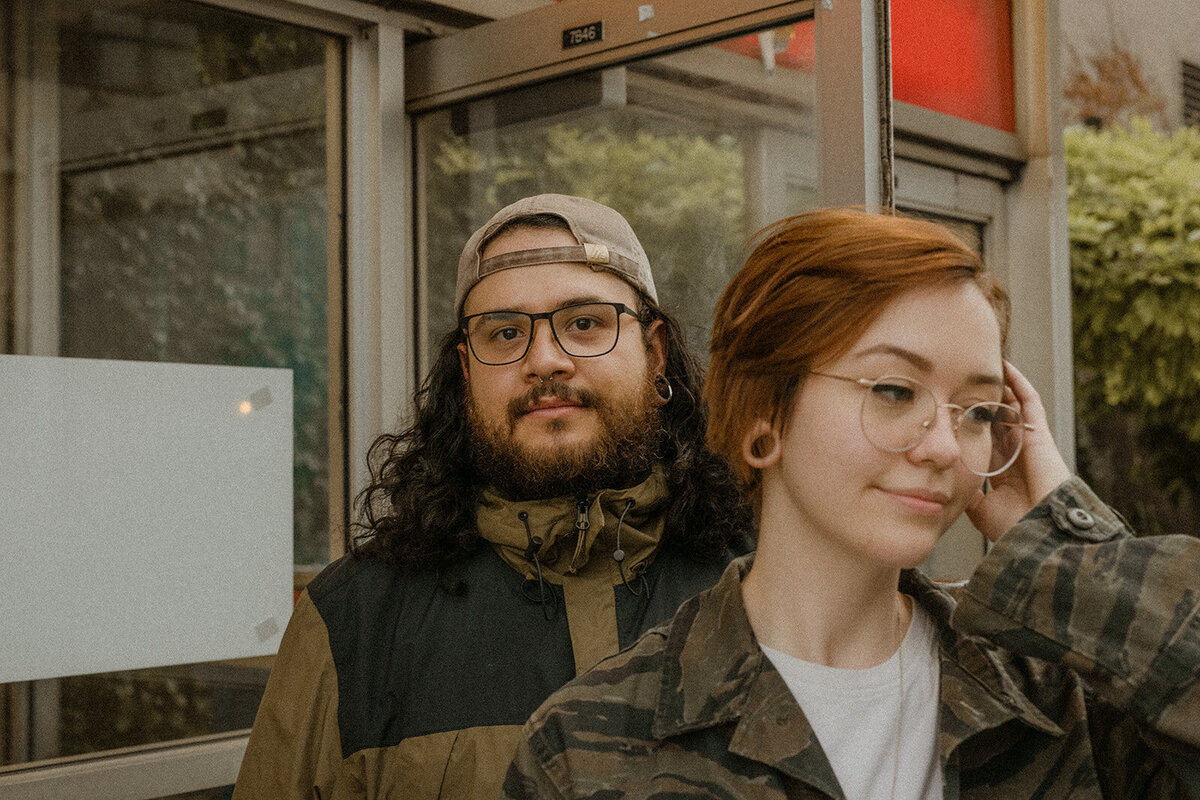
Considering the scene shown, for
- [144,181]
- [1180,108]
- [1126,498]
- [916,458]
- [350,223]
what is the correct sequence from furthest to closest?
[1180,108] < [1126,498] < [350,223] < [144,181] < [916,458]

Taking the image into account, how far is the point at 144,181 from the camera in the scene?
2996 millimetres

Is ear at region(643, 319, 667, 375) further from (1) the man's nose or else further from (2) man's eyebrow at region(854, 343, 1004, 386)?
(2) man's eyebrow at region(854, 343, 1004, 386)

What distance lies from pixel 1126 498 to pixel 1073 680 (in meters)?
6.42

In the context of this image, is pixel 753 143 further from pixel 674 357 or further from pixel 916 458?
pixel 916 458

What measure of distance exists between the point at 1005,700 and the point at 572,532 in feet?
2.92

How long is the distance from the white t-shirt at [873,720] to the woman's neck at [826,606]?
16 mm

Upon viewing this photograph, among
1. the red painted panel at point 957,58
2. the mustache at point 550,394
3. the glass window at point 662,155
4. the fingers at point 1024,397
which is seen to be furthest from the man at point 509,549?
the red painted panel at point 957,58

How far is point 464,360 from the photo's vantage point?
7.78 feet

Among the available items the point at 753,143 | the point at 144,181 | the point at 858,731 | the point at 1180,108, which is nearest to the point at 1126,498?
the point at 1180,108

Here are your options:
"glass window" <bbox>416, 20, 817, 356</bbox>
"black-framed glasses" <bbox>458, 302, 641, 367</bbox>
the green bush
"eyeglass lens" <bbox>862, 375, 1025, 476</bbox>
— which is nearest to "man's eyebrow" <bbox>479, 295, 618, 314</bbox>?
"black-framed glasses" <bbox>458, 302, 641, 367</bbox>

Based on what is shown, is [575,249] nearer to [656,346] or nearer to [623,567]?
[656,346]

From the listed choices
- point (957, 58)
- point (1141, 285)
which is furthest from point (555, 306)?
point (1141, 285)

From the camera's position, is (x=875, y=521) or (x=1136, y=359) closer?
(x=875, y=521)

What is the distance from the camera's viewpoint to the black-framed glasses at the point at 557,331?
7.07 ft
